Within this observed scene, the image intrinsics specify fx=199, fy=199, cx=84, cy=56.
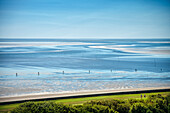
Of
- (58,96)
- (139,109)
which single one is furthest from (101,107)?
(58,96)

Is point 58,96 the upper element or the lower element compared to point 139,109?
lower


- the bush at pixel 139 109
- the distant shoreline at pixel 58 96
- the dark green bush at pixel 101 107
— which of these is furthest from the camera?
the distant shoreline at pixel 58 96

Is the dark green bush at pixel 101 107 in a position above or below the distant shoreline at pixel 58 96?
above

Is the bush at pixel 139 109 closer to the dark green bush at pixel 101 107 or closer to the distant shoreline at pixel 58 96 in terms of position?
the dark green bush at pixel 101 107

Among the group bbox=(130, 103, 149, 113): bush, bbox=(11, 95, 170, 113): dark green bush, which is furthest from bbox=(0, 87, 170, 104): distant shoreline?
bbox=(130, 103, 149, 113): bush

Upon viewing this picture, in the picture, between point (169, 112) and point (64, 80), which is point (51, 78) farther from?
point (169, 112)

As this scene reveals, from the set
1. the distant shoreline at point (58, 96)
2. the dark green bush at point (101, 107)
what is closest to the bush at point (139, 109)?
the dark green bush at point (101, 107)

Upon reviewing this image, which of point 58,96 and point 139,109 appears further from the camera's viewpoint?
point 58,96

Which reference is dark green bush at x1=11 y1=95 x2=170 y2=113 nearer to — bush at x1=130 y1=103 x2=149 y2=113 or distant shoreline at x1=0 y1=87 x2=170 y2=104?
bush at x1=130 y1=103 x2=149 y2=113

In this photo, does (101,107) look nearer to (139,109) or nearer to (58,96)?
(139,109)

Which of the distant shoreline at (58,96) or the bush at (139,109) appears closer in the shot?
the bush at (139,109)

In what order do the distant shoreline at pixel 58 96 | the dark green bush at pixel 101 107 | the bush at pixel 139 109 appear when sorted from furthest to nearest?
1. the distant shoreline at pixel 58 96
2. the bush at pixel 139 109
3. the dark green bush at pixel 101 107

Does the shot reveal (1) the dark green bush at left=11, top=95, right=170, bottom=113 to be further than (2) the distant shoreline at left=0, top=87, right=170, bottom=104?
No
